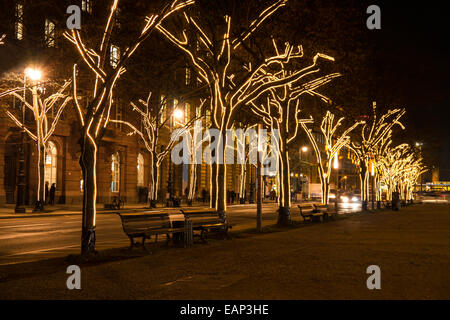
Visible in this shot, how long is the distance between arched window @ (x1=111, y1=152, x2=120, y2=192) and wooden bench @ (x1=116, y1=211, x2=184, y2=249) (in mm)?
32234

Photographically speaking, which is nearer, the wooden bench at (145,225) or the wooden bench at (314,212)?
the wooden bench at (145,225)

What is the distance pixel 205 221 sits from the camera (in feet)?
49.3

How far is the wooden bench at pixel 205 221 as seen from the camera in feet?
47.7

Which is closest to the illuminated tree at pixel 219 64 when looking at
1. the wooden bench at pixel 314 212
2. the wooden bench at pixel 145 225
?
the wooden bench at pixel 145 225

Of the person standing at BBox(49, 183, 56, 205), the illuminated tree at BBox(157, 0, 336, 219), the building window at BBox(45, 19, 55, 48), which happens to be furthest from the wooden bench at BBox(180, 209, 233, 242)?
the person standing at BBox(49, 183, 56, 205)

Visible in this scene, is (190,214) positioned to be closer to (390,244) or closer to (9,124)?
(390,244)

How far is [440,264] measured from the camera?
34.0ft

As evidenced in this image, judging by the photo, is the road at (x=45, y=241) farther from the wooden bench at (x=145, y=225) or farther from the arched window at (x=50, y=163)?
the arched window at (x=50, y=163)

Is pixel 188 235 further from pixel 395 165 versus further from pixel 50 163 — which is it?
pixel 395 165

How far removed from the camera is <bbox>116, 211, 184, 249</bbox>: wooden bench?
1208cm

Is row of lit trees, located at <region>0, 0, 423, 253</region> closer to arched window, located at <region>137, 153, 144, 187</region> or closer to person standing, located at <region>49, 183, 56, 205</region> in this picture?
person standing, located at <region>49, 183, 56, 205</region>

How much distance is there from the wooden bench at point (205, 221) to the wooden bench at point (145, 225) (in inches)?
30.5

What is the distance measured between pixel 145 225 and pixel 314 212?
1418 centimetres

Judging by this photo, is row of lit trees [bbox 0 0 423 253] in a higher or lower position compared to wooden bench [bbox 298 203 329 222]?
higher
